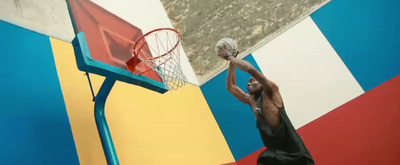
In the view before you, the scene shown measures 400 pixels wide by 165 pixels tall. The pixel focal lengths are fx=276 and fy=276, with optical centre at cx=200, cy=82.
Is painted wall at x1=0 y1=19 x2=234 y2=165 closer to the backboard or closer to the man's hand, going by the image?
the backboard

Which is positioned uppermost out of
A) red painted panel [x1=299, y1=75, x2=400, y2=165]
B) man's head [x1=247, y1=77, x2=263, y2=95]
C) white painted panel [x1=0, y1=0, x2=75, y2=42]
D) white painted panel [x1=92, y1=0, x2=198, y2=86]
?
white painted panel [x1=92, y1=0, x2=198, y2=86]

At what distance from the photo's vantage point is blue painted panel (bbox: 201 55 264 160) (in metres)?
3.96

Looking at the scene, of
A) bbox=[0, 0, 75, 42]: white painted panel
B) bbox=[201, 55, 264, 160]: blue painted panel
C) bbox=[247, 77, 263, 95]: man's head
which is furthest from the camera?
bbox=[201, 55, 264, 160]: blue painted panel

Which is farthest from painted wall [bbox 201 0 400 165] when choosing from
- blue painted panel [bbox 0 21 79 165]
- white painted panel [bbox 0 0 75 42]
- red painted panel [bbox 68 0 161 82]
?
blue painted panel [bbox 0 21 79 165]

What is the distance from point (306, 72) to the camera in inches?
151

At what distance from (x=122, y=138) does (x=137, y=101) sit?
56cm

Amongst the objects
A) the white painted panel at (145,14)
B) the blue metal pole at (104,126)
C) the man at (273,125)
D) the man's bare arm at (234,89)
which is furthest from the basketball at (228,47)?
the white painted panel at (145,14)

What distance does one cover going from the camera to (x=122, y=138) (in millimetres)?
2391

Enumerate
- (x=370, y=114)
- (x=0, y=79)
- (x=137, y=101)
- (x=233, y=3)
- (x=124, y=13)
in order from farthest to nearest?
(x=233, y=3)
(x=124, y=13)
(x=370, y=114)
(x=137, y=101)
(x=0, y=79)

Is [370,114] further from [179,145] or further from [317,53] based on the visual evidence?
[179,145]

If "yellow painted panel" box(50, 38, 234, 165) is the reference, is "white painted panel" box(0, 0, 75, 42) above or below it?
above

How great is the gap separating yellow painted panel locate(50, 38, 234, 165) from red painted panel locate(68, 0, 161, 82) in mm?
436

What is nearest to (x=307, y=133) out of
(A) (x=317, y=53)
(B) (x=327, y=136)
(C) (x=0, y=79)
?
(B) (x=327, y=136)

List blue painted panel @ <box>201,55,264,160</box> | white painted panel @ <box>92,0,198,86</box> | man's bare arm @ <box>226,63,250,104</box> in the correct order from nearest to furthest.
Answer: man's bare arm @ <box>226,63,250,104</box>, white painted panel @ <box>92,0,198,86</box>, blue painted panel @ <box>201,55,264,160</box>
